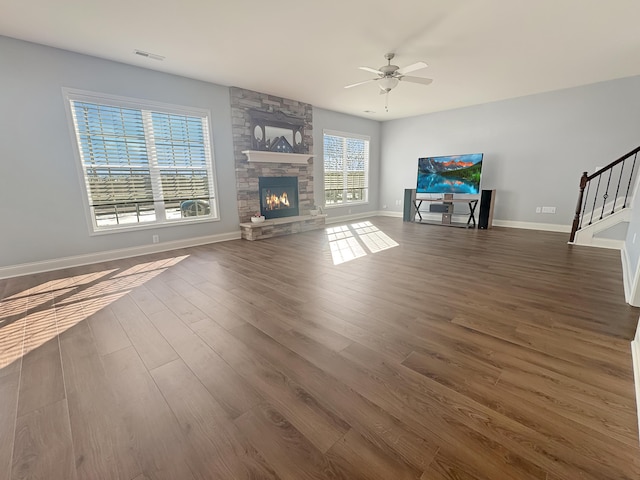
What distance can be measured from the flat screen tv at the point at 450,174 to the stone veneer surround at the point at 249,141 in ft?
10.4

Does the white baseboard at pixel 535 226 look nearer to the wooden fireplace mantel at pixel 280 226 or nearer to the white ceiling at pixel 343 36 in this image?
the white ceiling at pixel 343 36

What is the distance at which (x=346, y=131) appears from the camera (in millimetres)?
7441

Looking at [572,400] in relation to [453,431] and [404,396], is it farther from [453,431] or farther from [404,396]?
[404,396]

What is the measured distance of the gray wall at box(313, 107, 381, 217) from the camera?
6.80 m

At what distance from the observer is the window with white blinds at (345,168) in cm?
721

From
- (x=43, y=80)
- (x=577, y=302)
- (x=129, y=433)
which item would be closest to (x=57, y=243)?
(x=43, y=80)

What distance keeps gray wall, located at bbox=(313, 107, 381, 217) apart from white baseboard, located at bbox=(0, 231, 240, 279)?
2753 millimetres

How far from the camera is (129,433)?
1272 mm

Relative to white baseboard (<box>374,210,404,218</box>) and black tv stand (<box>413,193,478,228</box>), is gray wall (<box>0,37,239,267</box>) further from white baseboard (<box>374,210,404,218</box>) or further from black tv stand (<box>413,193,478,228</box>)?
white baseboard (<box>374,210,404,218</box>)

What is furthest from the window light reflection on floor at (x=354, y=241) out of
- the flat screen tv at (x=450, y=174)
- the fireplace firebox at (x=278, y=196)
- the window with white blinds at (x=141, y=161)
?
the window with white blinds at (x=141, y=161)

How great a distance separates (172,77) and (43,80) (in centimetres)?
163

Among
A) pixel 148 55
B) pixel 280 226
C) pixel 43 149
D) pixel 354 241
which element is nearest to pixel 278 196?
pixel 280 226

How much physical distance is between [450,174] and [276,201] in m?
4.33

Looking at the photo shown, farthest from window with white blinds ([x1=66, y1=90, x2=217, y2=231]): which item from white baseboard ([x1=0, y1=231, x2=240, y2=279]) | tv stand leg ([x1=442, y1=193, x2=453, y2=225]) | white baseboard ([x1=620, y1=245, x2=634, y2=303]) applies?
white baseboard ([x1=620, y1=245, x2=634, y2=303])
